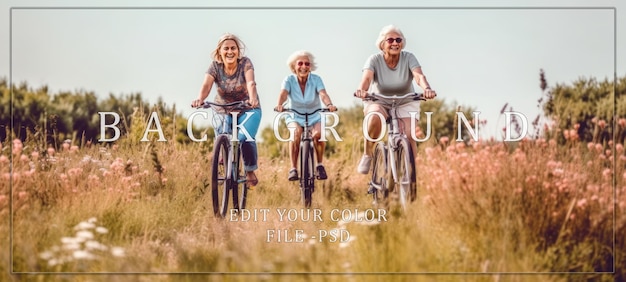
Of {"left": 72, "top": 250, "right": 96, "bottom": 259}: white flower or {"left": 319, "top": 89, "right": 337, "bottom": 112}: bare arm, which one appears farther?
{"left": 319, "top": 89, "right": 337, "bottom": 112}: bare arm

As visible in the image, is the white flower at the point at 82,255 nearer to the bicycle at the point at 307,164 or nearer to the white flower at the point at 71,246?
the white flower at the point at 71,246

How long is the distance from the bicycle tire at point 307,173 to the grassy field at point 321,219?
0.07 metres

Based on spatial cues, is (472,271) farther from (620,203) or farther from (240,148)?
(240,148)

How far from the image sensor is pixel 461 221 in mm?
6082

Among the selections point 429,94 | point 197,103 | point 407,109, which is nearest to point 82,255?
point 197,103

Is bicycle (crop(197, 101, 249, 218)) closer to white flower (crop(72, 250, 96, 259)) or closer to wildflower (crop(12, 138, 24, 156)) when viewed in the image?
white flower (crop(72, 250, 96, 259))

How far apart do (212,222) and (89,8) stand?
2181 mm

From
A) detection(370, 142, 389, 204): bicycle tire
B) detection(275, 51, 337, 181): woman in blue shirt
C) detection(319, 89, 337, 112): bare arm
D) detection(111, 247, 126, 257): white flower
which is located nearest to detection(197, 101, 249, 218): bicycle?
detection(275, 51, 337, 181): woman in blue shirt

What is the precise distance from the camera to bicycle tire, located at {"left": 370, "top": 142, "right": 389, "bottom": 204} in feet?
21.7

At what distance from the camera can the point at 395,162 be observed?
6508 mm

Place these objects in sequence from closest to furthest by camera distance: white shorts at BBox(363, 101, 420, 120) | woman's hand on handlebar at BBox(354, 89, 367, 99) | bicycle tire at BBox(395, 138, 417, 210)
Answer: bicycle tire at BBox(395, 138, 417, 210) < woman's hand on handlebar at BBox(354, 89, 367, 99) < white shorts at BBox(363, 101, 420, 120)

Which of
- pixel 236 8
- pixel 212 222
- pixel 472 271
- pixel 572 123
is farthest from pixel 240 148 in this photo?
pixel 572 123

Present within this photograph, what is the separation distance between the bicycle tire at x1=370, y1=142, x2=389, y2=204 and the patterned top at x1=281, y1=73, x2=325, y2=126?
61cm

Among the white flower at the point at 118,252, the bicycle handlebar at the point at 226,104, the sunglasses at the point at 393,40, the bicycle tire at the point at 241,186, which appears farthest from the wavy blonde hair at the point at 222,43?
the white flower at the point at 118,252
